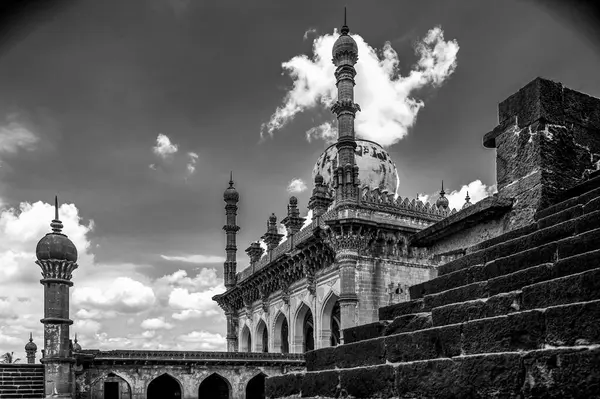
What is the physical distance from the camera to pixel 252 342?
31422mm

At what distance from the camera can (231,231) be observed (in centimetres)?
3425

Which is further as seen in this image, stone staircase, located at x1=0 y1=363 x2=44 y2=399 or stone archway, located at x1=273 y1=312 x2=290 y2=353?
stone archway, located at x1=273 y1=312 x2=290 y2=353

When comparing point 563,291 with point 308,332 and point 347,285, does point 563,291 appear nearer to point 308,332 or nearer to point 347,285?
point 347,285

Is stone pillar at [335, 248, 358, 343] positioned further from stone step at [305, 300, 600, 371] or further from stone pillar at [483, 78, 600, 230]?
stone step at [305, 300, 600, 371]

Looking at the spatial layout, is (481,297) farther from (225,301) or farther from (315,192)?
(225,301)

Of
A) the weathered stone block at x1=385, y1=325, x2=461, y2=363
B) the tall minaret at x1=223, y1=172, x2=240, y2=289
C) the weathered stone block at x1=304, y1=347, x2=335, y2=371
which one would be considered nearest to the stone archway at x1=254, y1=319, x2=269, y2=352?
the tall minaret at x1=223, y1=172, x2=240, y2=289

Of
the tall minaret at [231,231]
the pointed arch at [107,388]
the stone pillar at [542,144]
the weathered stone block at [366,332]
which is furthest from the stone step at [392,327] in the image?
the tall minaret at [231,231]

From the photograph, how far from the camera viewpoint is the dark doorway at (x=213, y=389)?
26.6m

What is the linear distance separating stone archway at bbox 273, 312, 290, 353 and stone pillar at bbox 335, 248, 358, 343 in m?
8.20

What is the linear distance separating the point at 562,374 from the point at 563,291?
604 millimetres

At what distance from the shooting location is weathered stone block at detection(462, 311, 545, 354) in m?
3.62

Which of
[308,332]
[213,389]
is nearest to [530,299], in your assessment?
[308,332]

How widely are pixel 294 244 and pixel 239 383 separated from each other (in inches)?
235

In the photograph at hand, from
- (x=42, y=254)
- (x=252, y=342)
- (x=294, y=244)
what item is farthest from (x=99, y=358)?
(x=252, y=342)
